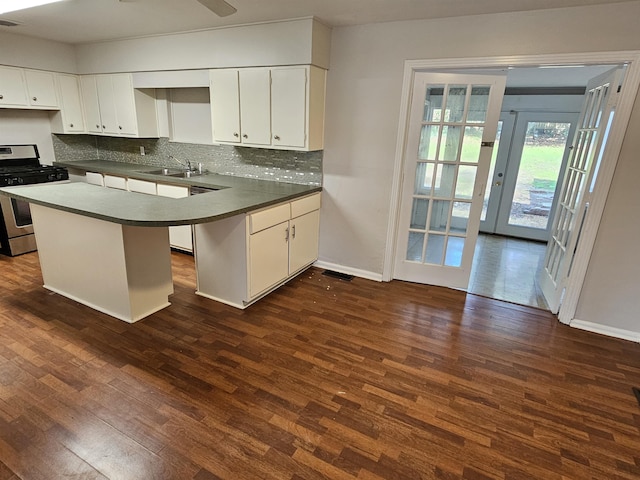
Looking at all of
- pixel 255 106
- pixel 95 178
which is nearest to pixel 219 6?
pixel 255 106

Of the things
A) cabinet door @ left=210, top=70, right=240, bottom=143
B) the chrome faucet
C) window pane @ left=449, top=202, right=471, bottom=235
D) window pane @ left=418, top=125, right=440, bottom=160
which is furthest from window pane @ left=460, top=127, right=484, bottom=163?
the chrome faucet

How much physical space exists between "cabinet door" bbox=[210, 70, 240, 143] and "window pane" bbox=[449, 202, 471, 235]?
2170 millimetres

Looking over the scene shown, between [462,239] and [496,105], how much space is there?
118 cm

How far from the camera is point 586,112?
309cm

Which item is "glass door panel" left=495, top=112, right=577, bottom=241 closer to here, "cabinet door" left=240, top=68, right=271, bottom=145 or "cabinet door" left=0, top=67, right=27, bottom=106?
"cabinet door" left=240, top=68, right=271, bottom=145

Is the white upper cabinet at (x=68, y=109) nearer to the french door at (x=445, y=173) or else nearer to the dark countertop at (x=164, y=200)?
the dark countertop at (x=164, y=200)

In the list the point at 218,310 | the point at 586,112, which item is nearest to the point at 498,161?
the point at 586,112

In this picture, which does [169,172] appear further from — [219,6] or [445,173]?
[445,173]

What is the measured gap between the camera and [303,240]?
3.54 metres

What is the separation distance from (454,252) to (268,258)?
176cm

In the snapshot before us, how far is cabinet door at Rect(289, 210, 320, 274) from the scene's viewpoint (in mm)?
3367

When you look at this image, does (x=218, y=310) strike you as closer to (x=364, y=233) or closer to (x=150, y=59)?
(x=364, y=233)

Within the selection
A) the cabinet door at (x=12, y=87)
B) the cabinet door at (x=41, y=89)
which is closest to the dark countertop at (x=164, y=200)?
the cabinet door at (x=12, y=87)

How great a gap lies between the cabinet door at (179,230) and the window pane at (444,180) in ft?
7.94
